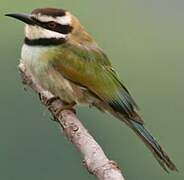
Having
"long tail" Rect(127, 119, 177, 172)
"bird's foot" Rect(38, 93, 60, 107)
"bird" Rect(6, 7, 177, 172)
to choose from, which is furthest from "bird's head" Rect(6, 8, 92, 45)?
"long tail" Rect(127, 119, 177, 172)

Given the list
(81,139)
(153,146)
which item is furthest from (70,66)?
(81,139)

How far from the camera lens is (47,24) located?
2686 millimetres

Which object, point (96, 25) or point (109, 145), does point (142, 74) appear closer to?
point (96, 25)

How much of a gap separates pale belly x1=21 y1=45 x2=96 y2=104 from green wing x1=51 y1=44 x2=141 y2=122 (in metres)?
0.02

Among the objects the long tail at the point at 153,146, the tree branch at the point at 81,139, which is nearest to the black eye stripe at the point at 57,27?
the tree branch at the point at 81,139

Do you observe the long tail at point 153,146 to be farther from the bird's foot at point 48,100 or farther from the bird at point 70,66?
the bird's foot at point 48,100

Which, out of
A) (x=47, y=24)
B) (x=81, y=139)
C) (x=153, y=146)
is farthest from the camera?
(x=47, y=24)

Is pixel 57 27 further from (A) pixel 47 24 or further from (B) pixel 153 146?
(B) pixel 153 146

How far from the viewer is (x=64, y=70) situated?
2.73 metres

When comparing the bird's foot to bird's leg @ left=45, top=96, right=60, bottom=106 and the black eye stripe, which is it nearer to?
bird's leg @ left=45, top=96, right=60, bottom=106

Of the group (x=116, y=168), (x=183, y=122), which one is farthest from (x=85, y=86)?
(x=183, y=122)

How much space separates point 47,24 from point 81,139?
1.60ft

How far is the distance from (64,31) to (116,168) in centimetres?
71

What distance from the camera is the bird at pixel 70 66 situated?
2656 mm
